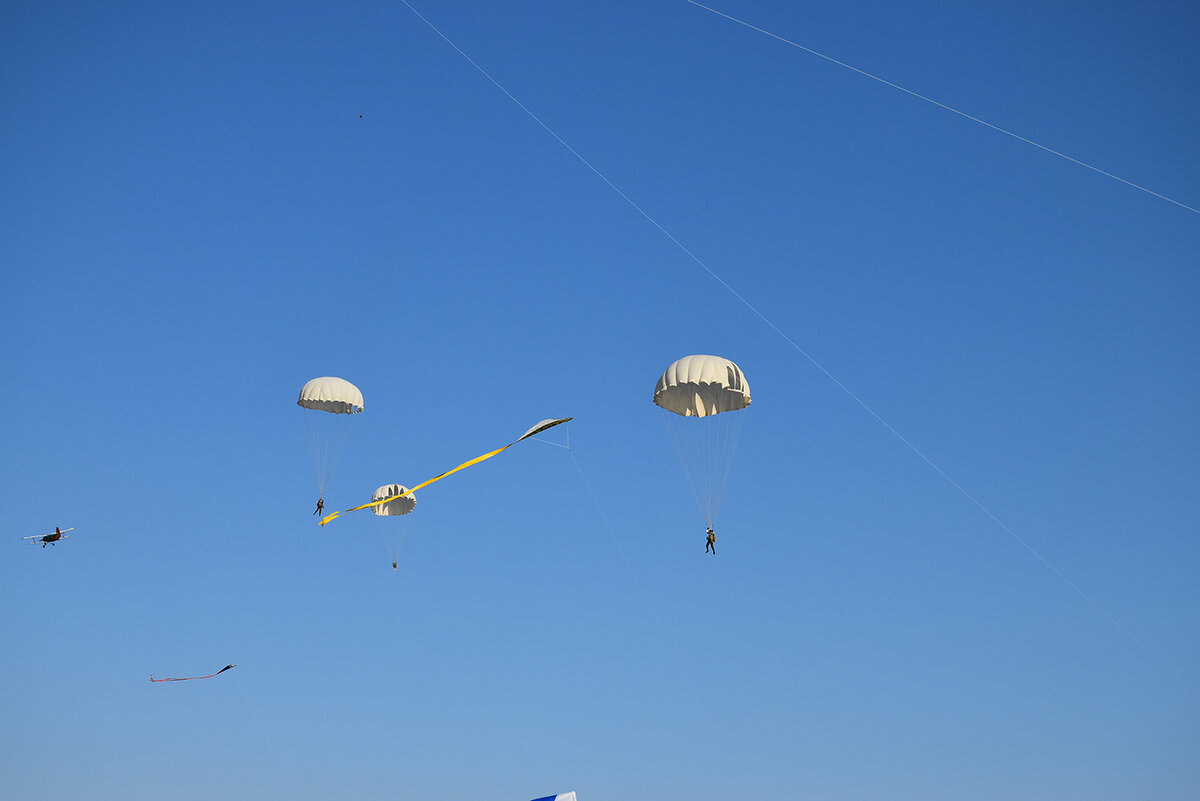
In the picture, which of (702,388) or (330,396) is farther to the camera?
(330,396)

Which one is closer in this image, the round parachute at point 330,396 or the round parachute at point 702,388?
the round parachute at point 702,388

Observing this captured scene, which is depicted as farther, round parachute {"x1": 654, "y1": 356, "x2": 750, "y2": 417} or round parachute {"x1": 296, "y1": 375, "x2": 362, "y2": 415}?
round parachute {"x1": 296, "y1": 375, "x2": 362, "y2": 415}

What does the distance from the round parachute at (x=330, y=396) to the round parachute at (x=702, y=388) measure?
13330mm

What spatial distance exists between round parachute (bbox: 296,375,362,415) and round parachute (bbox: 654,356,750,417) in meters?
13.3

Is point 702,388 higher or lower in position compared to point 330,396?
lower

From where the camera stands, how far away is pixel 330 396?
42312mm

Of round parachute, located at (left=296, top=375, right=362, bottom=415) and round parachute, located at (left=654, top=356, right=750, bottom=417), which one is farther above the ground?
round parachute, located at (left=296, top=375, right=362, bottom=415)

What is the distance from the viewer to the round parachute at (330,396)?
42.4 metres

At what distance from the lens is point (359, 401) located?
144 feet

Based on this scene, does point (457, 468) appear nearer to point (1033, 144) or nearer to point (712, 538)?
point (712, 538)

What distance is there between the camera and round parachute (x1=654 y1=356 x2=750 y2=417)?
34719 mm

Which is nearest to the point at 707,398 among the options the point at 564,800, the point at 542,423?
the point at 542,423

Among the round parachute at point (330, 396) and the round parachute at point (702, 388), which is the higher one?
the round parachute at point (330, 396)

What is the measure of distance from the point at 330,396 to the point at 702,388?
15259mm
